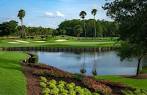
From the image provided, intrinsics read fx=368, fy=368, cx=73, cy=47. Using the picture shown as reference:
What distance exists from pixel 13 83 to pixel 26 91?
179cm

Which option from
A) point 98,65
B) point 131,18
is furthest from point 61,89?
point 98,65

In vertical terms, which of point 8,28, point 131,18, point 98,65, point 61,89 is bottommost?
point 98,65

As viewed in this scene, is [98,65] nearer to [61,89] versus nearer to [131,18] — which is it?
[131,18]

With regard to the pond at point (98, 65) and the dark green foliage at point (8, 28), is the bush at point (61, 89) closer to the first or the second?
the pond at point (98, 65)

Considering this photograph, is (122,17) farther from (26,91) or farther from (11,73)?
(26,91)

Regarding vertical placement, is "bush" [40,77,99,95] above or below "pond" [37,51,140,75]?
above

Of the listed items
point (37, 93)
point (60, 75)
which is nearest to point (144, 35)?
point (60, 75)

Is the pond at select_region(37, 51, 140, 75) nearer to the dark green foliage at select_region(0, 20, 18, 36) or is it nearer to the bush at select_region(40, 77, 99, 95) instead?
the bush at select_region(40, 77, 99, 95)

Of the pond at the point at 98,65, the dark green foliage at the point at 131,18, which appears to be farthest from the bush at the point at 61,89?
the pond at the point at 98,65

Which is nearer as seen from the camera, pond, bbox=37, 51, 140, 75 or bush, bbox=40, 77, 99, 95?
bush, bbox=40, 77, 99, 95

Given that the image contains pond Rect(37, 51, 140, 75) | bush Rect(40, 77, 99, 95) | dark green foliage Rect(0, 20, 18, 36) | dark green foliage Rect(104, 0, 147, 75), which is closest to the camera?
bush Rect(40, 77, 99, 95)

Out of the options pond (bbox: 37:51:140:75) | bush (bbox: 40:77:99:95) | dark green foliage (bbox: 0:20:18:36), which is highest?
dark green foliage (bbox: 0:20:18:36)

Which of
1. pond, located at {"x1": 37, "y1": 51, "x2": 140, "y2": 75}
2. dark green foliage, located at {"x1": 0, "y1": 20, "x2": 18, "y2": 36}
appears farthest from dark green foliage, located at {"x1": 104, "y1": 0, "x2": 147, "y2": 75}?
dark green foliage, located at {"x1": 0, "y1": 20, "x2": 18, "y2": 36}

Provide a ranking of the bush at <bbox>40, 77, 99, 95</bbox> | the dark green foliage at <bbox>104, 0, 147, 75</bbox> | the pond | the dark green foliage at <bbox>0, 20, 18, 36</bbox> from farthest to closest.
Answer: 1. the dark green foliage at <bbox>0, 20, 18, 36</bbox>
2. the pond
3. the dark green foliage at <bbox>104, 0, 147, 75</bbox>
4. the bush at <bbox>40, 77, 99, 95</bbox>
